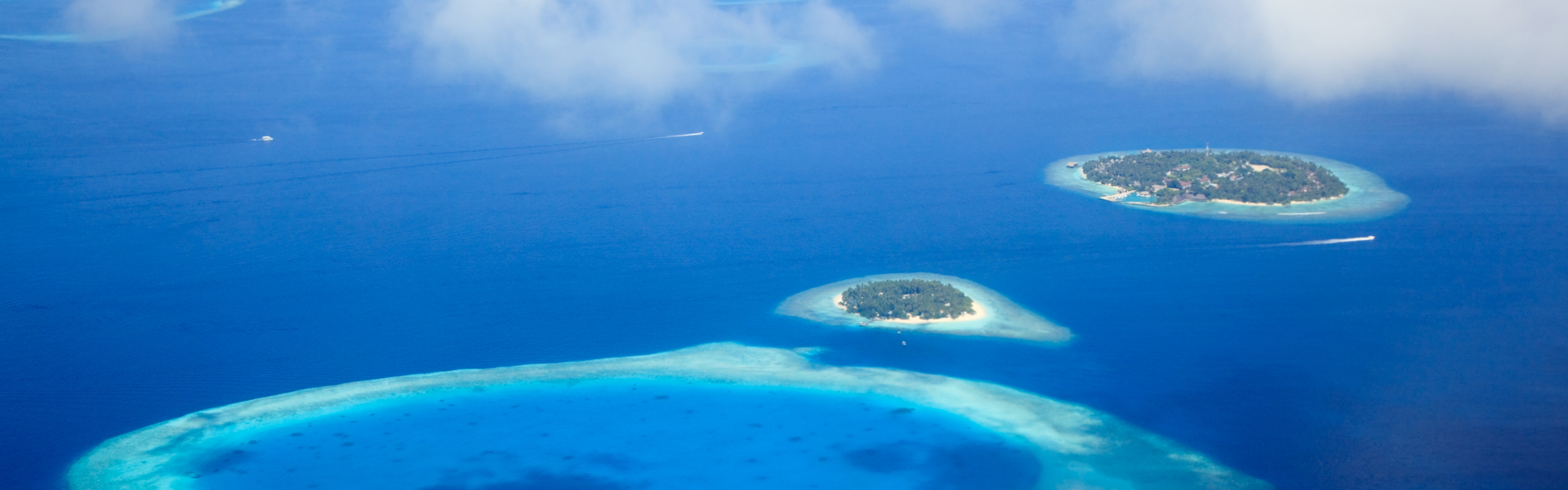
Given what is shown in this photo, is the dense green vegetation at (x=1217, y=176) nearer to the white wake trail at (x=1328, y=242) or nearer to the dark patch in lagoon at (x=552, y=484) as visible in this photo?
the white wake trail at (x=1328, y=242)

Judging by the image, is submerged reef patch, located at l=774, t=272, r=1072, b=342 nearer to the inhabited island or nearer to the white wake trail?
the inhabited island

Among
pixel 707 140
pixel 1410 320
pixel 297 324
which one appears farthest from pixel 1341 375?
pixel 707 140

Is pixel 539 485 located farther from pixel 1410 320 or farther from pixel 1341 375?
pixel 1410 320

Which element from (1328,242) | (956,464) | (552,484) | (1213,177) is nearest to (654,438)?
(552,484)

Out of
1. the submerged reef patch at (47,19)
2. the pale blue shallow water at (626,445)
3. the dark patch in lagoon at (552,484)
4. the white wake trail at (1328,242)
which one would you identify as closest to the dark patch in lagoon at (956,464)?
the pale blue shallow water at (626,445)

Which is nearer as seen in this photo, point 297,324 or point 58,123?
point 297,324

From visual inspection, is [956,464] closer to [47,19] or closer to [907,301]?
[907,301]
